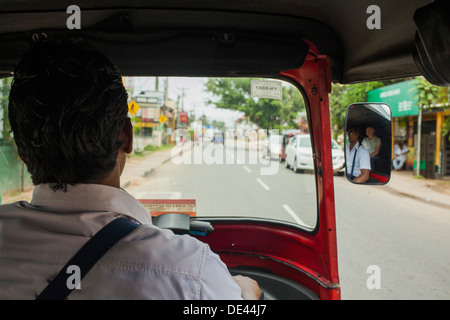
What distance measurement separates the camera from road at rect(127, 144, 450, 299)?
8.55ft

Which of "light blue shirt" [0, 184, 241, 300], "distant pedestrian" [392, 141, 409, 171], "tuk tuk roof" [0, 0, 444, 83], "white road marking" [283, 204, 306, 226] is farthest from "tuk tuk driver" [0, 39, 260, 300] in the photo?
"distant pedestrian" [392, 141, 409, 171]

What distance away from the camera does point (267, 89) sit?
6.94 feet

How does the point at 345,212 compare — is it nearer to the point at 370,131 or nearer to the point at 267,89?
the point at 267,89

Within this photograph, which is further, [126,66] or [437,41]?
[126,66]

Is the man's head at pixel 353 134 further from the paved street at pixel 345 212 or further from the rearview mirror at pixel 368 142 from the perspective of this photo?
the paved street at pixel 345 212

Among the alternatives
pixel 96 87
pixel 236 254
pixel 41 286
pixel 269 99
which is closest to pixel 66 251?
pixel 41 286

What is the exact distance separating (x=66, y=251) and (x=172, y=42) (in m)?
1.26

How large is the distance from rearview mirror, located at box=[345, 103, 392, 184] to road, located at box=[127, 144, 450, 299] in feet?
2.22

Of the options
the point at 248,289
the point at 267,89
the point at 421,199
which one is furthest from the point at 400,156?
the point at 248,289

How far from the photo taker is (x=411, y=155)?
16.5 metres

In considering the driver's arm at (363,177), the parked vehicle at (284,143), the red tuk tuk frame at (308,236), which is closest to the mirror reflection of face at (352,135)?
the driver's arm at (363,177)

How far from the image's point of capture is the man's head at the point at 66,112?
920 mm

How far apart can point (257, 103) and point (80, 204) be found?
157 cm
